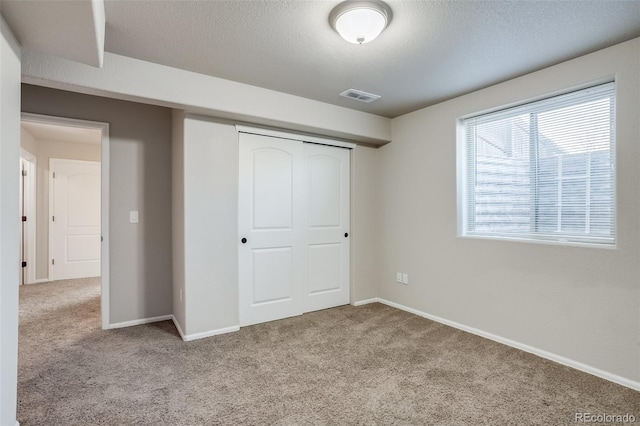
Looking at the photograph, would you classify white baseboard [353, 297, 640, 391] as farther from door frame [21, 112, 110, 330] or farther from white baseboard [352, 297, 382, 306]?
door frame [21, 112, 110, 330]

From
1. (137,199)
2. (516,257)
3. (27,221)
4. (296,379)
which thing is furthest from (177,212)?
(27,221)

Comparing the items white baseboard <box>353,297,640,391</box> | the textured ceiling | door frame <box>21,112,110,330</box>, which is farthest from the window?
door frame <box>21,112,110,330</box>

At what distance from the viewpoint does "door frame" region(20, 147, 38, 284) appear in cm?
509

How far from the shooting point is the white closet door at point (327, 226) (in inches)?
151

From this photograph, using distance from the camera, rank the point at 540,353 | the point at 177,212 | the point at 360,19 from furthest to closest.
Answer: the point at 177,212
the point at 540,353
the point at 360,19

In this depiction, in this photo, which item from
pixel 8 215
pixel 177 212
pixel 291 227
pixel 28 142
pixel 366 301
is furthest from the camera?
pixel 28 142

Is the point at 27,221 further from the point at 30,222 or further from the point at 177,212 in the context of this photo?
the point at 177,212

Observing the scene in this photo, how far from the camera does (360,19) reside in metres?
1.88

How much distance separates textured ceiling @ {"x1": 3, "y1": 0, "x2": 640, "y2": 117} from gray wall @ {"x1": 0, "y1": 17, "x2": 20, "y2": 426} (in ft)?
2.07

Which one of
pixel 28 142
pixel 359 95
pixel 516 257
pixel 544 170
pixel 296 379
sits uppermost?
pixel 359 95

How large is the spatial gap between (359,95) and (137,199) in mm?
2597

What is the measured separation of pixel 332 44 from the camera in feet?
7.48

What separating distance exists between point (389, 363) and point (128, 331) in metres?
2.56

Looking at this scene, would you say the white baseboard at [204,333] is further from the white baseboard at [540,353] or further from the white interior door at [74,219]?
the white interior door at [74,219]
